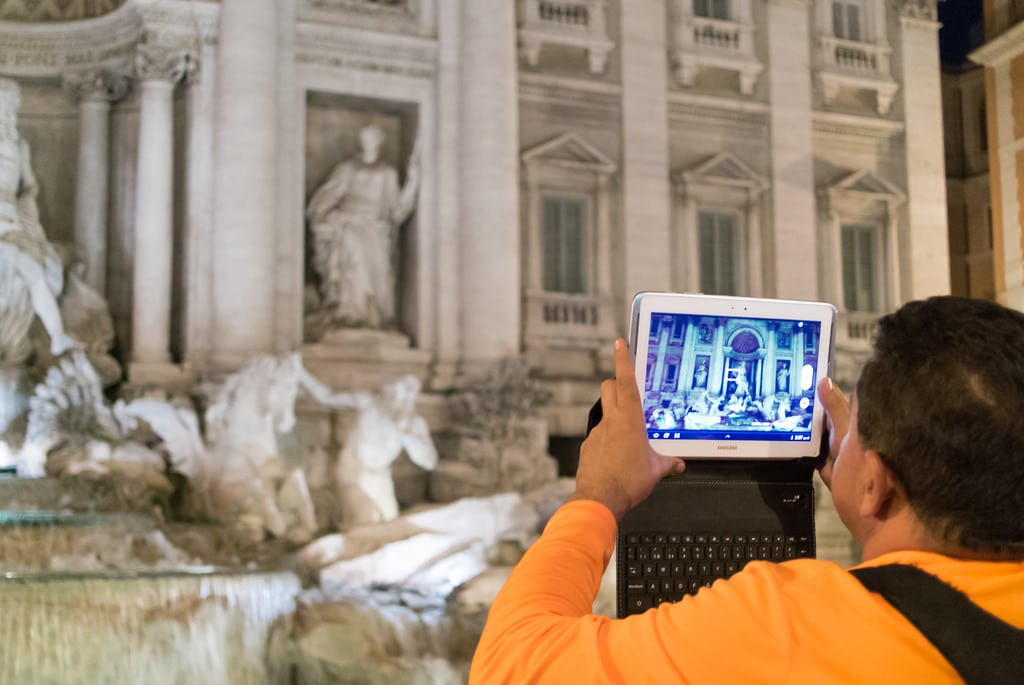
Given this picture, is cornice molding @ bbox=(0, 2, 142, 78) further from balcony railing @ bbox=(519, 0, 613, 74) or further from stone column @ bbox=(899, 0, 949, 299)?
stone column @ bbox=(899, 0, 949, 299)

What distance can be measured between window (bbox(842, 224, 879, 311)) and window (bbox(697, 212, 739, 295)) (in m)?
1.56

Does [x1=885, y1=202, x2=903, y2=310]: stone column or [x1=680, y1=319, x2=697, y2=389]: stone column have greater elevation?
[x1=885, y1=202, x2=903, y2=310]: stone column

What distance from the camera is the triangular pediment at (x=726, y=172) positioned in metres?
12.6

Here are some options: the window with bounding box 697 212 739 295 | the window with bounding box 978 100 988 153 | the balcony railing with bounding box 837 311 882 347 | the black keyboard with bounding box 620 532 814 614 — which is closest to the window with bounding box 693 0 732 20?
the window with bounding box 697 212 739 295

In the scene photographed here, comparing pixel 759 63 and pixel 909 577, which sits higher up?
pixel 759 63

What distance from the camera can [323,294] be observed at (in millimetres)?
10625

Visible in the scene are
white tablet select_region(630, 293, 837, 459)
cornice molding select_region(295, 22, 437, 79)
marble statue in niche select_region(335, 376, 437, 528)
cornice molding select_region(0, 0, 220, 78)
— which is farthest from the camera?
cornice molding select_region(295, 22, 437, 79)

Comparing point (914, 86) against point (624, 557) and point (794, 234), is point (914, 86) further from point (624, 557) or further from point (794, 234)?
point (624, 557)

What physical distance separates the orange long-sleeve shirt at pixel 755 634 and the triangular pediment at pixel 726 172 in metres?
11.8

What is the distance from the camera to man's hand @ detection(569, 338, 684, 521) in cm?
125

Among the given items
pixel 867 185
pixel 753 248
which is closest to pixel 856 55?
pixel 867 185

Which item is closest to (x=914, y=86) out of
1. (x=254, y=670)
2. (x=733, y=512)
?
(x=254, y=670)

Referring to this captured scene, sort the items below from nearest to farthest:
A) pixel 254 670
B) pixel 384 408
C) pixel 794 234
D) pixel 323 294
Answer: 1. pixel 254 670
2. pixel 384 408
3. pixel 323 294
4. pixel 794 234

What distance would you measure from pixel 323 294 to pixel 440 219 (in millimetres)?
1383
